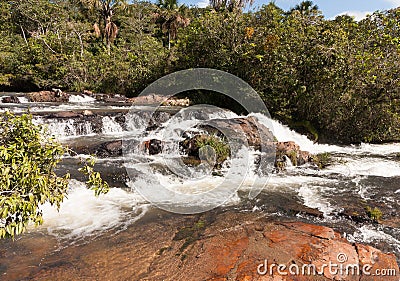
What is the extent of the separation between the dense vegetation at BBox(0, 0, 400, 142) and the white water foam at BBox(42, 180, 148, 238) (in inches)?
362

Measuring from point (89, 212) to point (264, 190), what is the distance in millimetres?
4027

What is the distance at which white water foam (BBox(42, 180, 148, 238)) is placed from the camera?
5102 mm

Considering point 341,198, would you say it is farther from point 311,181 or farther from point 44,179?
point 44,179

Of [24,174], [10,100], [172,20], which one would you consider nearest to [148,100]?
[10,100]

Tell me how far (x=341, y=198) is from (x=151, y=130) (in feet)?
25.5

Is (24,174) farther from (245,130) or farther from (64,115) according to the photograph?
(64,115)

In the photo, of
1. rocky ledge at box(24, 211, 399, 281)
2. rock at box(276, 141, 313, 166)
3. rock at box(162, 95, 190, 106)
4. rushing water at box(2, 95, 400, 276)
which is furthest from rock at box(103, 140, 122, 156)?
rock at box(162, 95, 190, 106)

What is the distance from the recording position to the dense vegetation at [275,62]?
1158 cm

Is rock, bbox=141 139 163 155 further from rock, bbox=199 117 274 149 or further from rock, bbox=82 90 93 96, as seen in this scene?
rock, bbox=82 90 93 96

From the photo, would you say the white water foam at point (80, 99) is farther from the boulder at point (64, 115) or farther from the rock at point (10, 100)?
the boulder at point (64, 115)

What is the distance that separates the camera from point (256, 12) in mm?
14820

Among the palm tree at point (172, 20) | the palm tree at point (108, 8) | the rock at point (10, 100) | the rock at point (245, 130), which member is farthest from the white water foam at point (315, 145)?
the palm tree at point (108, 8)

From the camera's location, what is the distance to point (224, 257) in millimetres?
3887

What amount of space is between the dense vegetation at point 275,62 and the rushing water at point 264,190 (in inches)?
65.7
